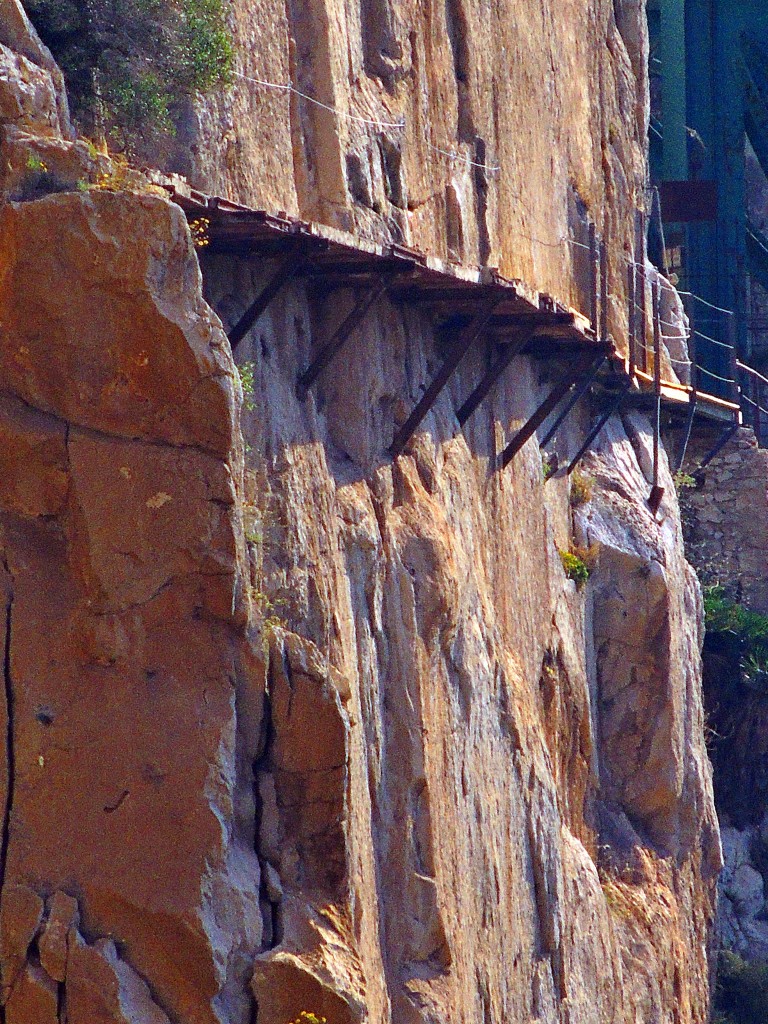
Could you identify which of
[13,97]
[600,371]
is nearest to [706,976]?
[600,371]

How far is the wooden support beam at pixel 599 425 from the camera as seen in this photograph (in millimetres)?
17062

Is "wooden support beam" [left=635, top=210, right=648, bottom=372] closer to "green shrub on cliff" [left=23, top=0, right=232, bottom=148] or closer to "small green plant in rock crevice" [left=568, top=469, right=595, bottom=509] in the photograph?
"small green plant in rock crevice" [left=568, top=469, right=595, bottom=509]


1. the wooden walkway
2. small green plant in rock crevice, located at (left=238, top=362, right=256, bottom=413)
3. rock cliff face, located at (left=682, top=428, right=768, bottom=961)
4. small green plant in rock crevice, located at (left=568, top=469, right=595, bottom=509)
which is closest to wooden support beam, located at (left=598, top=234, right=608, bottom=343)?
the wooden walkway

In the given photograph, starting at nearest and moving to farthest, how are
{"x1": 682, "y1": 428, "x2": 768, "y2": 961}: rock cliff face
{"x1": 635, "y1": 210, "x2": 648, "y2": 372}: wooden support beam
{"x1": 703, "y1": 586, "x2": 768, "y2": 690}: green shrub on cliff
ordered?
{"x1": 635, "y1": 210, "x2": 648, "y2": 372}: wooden support beam, {"x1": 682, "y1": 428, "x2": 768, "y2": 961}: rock cliff face, {"x1": 703, "y1": 586, "x2": 768, "y2": 690}: green shrub on cliff

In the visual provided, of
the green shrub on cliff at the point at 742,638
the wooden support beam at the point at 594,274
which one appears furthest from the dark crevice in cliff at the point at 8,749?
the green shrub on cliff at the point at 742,638

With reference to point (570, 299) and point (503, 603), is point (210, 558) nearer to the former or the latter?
point (503, 603)

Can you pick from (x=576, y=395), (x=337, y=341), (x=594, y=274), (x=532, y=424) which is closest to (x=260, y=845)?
(x=337, y=341)

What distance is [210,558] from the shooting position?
Result: 27.0 feet

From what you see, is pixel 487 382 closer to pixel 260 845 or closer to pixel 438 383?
pixel 438 383

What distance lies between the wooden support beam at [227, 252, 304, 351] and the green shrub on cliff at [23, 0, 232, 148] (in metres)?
0.87

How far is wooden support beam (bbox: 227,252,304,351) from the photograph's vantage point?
362 inches

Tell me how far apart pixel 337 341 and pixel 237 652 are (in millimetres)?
2288

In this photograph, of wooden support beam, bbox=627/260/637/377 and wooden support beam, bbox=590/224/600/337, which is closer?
wooden support beam, bbox=590/224/600/337

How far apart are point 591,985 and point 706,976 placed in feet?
15.4
